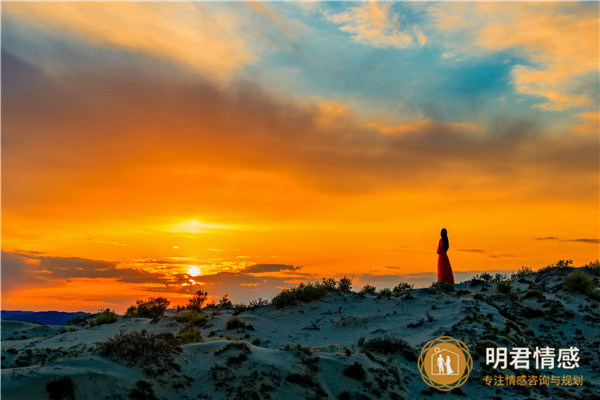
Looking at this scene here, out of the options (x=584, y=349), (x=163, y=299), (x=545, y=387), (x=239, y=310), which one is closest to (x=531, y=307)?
(x=584, y=349)

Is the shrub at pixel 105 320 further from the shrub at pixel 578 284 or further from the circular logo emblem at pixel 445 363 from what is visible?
the shrub at pixel 578 284

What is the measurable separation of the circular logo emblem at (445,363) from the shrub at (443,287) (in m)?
11.0

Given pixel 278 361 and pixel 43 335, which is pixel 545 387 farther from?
pixel 43 335

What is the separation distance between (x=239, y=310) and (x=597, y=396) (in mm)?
22876

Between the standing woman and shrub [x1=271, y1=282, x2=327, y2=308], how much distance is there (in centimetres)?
986

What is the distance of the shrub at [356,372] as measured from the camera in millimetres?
17016

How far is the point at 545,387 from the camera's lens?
66.8ft

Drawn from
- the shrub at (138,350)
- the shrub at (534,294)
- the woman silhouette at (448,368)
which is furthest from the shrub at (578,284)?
the shrub at (138,350)

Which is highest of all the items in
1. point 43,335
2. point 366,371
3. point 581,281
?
point 581,281

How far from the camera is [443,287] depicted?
33562 millimetres

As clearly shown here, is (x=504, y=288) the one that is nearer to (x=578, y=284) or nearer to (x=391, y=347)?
(x=578, y=284)

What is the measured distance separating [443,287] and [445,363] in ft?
46.0

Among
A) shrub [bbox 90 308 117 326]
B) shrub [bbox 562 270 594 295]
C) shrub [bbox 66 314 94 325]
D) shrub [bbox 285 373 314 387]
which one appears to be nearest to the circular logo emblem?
shrub [bbox 285 373 314 387]

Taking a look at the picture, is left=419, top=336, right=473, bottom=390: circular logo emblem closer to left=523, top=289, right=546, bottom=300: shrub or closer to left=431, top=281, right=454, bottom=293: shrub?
left=431, top=281, right=454, bottom=293: shrub
